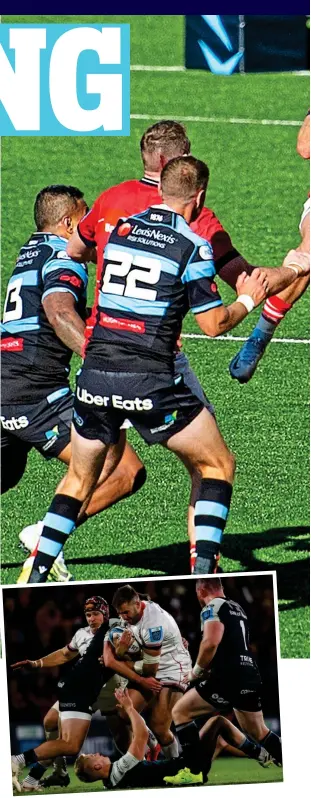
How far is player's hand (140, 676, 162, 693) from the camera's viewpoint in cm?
628

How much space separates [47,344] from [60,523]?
880 mm

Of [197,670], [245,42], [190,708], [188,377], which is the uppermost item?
[245,42]

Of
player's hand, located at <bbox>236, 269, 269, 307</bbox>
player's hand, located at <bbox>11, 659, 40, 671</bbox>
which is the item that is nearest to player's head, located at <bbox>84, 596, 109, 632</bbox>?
player's hand, located at <bbox>11, 659, 40, 671</bbox>

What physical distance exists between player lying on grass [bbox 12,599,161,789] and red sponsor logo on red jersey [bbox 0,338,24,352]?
2084 millimetres

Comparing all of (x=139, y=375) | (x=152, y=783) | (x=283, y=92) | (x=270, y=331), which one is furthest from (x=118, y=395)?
(x=283, y=92)

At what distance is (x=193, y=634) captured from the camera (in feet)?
21.1

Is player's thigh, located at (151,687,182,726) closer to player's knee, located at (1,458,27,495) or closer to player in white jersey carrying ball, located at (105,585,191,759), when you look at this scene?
player in white jersey carrying ball, located at (105,585,191,759)

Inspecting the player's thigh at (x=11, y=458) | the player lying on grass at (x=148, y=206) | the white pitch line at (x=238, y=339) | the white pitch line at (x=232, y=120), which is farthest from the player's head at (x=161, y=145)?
the white pitch line at (x=232, y=120)

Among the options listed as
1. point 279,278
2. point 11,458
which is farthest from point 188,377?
point 11,458

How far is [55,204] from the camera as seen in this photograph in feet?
26.6

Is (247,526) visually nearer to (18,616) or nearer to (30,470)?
(30,470)

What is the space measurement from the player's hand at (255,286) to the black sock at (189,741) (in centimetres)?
199

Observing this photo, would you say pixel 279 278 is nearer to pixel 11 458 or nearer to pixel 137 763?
pixel 11 458

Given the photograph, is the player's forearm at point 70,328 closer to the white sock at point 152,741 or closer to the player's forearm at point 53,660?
the player's forearm at point 53,660
